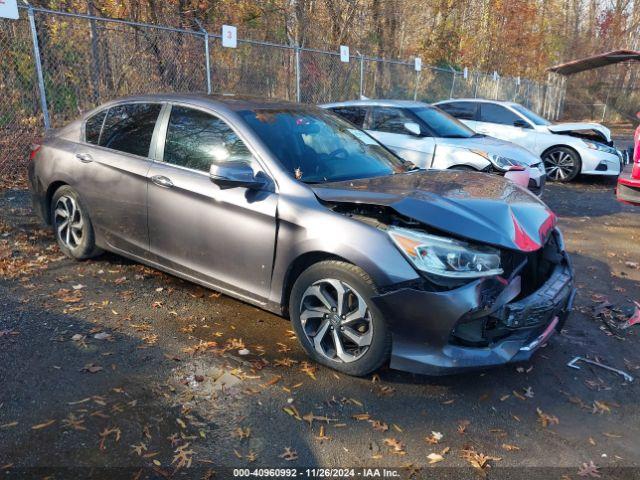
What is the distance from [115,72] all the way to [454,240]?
28.2 ft

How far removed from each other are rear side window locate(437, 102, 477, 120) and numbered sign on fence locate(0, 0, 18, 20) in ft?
26.5

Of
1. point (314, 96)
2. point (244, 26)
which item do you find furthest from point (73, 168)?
point (244, 26)

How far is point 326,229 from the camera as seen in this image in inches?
129

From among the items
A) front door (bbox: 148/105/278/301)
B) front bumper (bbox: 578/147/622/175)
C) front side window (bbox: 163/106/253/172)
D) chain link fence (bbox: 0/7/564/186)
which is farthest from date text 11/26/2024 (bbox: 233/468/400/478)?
front bumper (bbox: 578/147/622/175)

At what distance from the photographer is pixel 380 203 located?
3248mm

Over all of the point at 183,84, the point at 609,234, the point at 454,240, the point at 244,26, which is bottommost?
the point at 609,234

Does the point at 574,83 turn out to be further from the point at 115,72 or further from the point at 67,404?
the point at 67,404

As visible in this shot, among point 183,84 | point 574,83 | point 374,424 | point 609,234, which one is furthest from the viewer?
point 574,83

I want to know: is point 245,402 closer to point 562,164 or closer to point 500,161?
point 500,161

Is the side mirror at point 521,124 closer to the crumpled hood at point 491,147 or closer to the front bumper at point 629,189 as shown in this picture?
the crumpled hood at point 491,147

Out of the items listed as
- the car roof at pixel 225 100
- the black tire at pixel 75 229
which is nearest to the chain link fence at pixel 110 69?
the car roof at pixel 225 100

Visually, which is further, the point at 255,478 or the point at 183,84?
the point at 183,84

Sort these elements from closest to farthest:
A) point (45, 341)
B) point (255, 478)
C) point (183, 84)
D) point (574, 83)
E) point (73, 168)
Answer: point (255, 478), point (45, 341), point (73, 168), point (183, 84), point (574, 83)

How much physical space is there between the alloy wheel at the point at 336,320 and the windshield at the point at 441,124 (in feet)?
17.7
